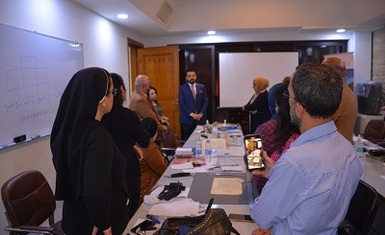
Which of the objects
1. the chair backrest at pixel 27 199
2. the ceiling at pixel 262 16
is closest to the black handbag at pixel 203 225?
the chair backrest at pixel 27 199

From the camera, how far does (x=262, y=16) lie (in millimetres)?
5684

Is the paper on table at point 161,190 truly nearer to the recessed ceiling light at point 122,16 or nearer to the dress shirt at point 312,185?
the dress shirt at point 312,185

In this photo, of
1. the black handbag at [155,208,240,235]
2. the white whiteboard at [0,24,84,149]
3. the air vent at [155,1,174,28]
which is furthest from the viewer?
the air vent at [155,1,174,28]

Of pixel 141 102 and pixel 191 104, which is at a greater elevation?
pixel 141 102

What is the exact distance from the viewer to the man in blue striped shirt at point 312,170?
3.07 ft

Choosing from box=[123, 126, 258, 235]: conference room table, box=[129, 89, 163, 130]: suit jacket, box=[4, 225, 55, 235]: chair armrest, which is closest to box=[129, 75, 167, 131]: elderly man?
box=[129, 89, 163, 130]: suit jacket

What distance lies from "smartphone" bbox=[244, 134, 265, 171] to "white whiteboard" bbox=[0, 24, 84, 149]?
1.81m

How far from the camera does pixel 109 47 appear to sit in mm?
4547

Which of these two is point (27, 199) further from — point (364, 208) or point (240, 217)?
point (364, 208)

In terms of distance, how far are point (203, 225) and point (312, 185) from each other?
1.59 feet

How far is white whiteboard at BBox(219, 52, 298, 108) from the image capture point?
20.3ft

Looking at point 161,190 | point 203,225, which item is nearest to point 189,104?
point 161,190

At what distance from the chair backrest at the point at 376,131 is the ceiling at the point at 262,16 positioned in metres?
1.92

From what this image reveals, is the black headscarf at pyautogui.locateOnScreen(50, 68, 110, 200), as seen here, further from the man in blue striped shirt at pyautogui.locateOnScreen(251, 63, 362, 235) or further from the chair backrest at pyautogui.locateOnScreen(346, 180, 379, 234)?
the chair backrest at pyautogui.locateOnScreen(346, 180, 379, 234)
